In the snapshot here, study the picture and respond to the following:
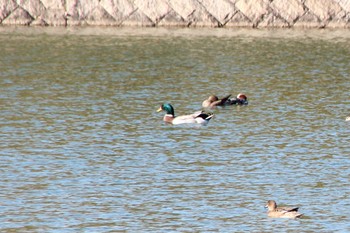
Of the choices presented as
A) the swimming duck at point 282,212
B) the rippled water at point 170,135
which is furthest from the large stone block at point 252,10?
the swimming duck at point 282,212

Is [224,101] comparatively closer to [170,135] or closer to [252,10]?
[170,135]

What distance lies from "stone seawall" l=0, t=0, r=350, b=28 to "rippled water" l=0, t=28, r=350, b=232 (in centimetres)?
344

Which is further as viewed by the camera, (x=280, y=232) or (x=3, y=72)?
(x=3, y=72)

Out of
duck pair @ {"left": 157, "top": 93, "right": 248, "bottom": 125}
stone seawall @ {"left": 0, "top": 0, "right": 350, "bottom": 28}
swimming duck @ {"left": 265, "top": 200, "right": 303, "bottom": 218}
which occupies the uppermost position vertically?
stone seawall @ {"left": 0, "top": 0, "right": 350, "bottom": 28}

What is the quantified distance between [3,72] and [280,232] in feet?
67.9

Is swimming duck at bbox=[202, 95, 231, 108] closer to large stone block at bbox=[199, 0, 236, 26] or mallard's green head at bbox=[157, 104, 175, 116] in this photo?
mallard's green head at bbox=[157, 104, 175, 116]

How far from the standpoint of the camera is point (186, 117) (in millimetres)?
30906

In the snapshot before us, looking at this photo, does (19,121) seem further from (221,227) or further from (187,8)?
(187,8)

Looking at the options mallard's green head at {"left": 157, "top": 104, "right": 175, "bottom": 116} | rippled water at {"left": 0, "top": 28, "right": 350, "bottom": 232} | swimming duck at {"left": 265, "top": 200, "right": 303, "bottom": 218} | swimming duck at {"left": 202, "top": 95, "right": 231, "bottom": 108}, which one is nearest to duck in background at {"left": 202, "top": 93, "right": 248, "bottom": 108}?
swimming duck at {"left": 202, "top": 95, "right": 231, "bottom": 108}

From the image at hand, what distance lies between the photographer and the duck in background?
33.0 m

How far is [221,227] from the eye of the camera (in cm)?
1988

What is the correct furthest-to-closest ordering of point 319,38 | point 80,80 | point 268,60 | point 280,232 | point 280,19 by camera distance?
1. point 280,19
2. point 319,38
3. point 268,60
4. point 80,80
5. point 280,232

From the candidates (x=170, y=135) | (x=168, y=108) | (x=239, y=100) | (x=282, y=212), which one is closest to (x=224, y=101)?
(x=239, y=100)

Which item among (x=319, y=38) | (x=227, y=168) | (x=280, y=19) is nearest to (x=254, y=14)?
(x=280, y=19)
